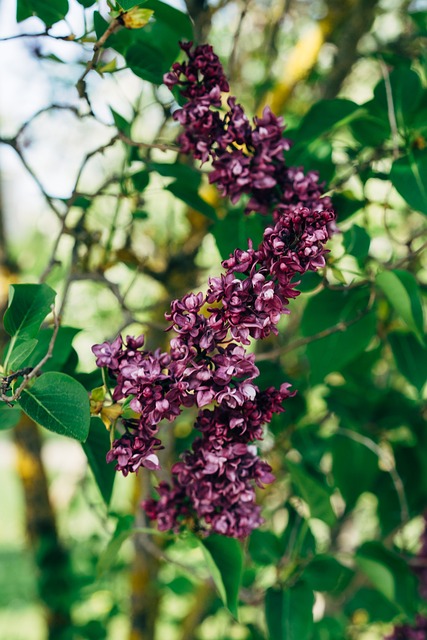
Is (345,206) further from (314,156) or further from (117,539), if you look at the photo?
(117,539)

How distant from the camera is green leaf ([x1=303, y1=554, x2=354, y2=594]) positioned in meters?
0.78

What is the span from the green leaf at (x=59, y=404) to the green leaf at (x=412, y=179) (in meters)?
0.38

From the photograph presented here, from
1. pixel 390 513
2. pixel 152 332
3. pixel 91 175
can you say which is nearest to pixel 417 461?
pixel 390 513

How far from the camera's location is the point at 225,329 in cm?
47

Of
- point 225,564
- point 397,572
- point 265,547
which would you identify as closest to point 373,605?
point 397,572

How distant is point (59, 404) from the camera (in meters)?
0.50

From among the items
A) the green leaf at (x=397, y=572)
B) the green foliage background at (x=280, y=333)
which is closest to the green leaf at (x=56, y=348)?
the green foliage background at (x=280, y=333)

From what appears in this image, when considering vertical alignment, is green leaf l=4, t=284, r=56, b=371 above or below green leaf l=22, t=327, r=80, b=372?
above

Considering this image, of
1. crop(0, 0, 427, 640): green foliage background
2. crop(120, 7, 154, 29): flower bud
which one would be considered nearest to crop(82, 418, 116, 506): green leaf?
crop(0, 0, 427, 640): green foliage background

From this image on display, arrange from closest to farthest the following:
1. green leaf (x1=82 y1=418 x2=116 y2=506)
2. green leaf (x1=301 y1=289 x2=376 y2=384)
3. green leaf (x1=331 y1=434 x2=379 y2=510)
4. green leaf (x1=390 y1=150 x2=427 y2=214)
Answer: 1. green leaf (x1=82 y1=418 x2=116 y2=506)
2. green leaf (x1=390 y1=150 x2=427 y2=214)
3. green leaf (x1=301 y1=289 x2=376 y2=384)
4. green leaf (x1=331 y1=434 x2=379 y2=510)

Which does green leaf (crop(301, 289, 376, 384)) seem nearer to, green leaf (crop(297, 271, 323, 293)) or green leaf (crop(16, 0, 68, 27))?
green leaf (crop(297, 271, 323, 293))

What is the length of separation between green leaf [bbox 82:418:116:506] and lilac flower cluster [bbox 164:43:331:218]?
0.80ft

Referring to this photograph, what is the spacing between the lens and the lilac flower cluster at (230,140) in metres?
0.60

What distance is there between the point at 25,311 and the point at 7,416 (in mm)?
91
